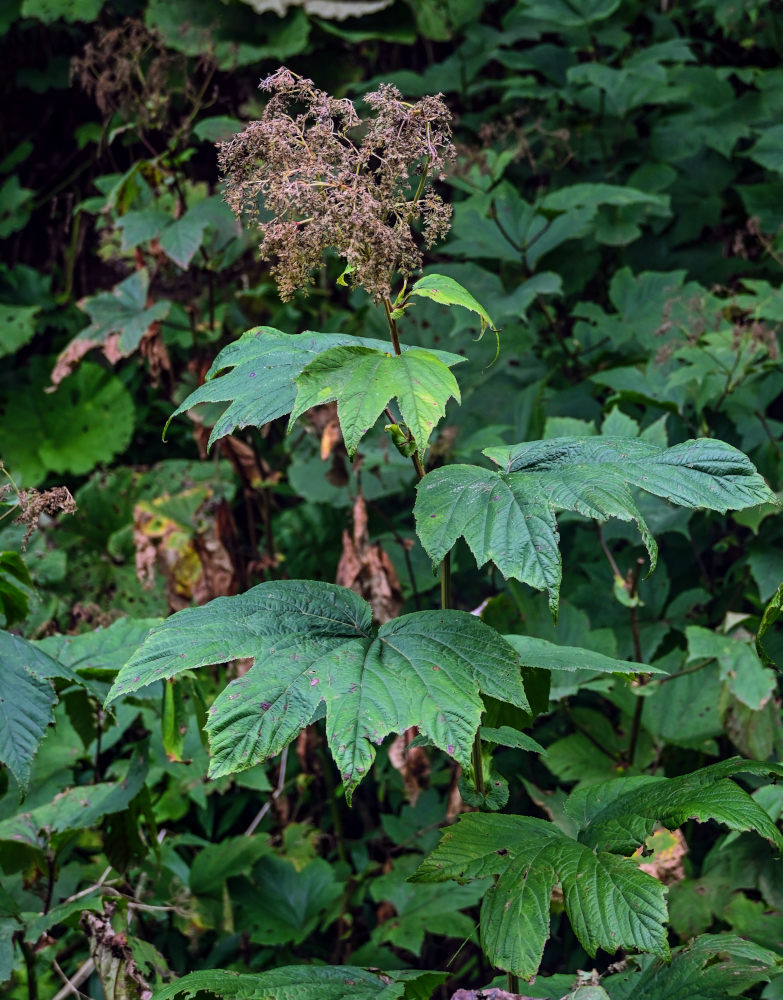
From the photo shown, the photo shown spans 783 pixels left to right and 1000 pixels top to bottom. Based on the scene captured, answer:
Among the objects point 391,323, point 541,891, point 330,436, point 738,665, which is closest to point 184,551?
point 330,436

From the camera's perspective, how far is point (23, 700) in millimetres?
1419

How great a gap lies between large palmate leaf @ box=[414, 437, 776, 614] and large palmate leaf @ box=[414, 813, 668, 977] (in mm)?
307

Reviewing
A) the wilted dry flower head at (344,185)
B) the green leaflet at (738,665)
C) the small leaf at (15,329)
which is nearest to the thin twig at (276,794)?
the green leaflet at (738,665)

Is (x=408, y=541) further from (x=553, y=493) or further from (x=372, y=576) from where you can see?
(x=553, y=493)

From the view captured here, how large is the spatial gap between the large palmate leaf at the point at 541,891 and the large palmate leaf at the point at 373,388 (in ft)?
1.54

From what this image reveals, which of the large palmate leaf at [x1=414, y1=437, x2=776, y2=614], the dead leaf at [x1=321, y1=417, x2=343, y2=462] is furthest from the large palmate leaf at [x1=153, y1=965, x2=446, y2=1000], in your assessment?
the dead leaf at [x1=321, y1=417, x2=343, y2=462]

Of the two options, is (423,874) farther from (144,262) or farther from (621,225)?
(621,225)

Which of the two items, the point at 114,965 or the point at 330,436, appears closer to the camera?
the point at 114,965

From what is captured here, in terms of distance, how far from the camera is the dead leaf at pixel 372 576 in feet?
7.61

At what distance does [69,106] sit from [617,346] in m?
2.92

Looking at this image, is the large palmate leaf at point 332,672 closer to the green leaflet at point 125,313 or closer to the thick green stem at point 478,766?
the thick green stem at point 478,766

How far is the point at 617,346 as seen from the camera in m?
2.89

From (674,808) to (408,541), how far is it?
5.14 ft

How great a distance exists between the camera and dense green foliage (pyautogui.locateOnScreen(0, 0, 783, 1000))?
1093mm
